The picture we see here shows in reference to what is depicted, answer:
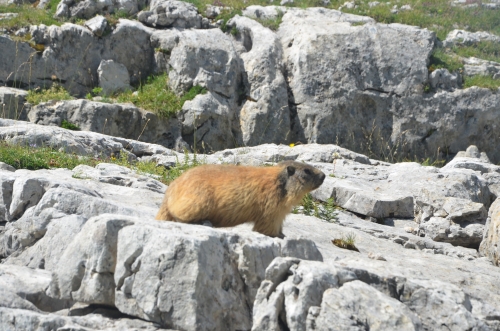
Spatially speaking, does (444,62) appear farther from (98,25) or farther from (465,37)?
(98,25)

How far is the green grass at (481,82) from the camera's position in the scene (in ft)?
82.5

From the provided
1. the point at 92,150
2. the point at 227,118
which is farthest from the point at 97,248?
the point at 227,118

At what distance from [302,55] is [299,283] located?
1938 cm

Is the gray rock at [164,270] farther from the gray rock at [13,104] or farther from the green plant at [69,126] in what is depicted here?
the gray rock at [13,104]

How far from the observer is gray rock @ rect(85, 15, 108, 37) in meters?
24.7

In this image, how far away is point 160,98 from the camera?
23484mm

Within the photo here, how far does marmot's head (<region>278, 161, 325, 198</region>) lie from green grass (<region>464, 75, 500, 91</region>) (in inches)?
689

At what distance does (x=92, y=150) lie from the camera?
15797mm

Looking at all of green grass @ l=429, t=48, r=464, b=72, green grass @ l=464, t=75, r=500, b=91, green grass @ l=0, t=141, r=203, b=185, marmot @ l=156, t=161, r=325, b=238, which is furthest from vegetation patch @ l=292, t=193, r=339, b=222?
green grass @ l=464, t=75, r=500, b=91

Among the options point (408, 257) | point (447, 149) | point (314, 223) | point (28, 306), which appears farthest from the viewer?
point (447, 149)

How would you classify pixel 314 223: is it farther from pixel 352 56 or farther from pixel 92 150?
pixel 352 56

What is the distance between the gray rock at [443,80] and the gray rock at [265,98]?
5849 millimetres

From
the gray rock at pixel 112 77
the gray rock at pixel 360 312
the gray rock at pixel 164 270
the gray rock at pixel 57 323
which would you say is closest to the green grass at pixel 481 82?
the gray rock at pixel 112 77

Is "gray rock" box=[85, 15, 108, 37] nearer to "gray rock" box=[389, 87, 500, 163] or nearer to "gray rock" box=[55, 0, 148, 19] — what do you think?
"gray rock" box=[55, 0, 148, 19]
